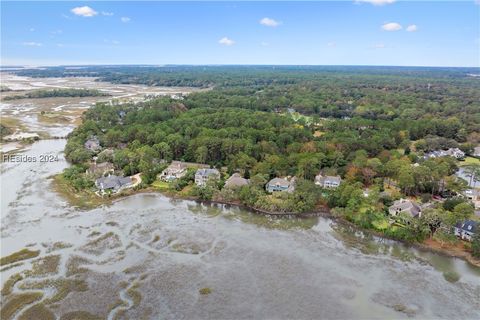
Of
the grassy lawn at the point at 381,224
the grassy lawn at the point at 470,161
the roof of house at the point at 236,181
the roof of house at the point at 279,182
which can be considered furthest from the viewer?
the grassy lawn at the point at 470,161

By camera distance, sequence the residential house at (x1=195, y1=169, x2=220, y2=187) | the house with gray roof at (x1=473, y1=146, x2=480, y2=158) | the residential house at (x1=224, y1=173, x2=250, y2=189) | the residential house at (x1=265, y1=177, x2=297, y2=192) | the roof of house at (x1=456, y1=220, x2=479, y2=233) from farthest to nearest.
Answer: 1. the house with gray roof at (x1=473, y1=146, x2=480, y2=158)
2. the residential house at (x1=195, y1=169, x2=220, y2=187)
3. the residential house at (x1=265, y1=177, x2=297, y2=192)
4. the residential house at (x1=224, y1=173, x2=250, y2=189)
5. the roof of house at (x1=456, y1=220, x2=479, y2=233)

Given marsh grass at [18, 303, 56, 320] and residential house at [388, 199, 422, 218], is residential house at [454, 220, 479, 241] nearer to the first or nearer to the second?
residential house at [388, 199, 422, 218]

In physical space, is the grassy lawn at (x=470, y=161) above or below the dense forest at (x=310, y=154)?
below

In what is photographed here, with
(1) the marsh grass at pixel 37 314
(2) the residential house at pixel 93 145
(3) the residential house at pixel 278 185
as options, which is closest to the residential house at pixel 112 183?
(2) the residential house at pixel 93 145

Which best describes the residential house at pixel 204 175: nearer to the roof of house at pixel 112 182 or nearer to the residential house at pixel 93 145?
the roof of house at pixel 112 182

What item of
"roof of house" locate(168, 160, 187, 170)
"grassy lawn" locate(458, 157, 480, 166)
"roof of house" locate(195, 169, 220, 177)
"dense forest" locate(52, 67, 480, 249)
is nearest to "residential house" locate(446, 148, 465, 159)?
"grassy lawn" locate(458, 157, 480, 166)

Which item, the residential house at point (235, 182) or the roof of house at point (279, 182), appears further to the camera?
the roof of house at point (279, 182)

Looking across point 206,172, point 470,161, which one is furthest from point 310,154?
point 470,161
